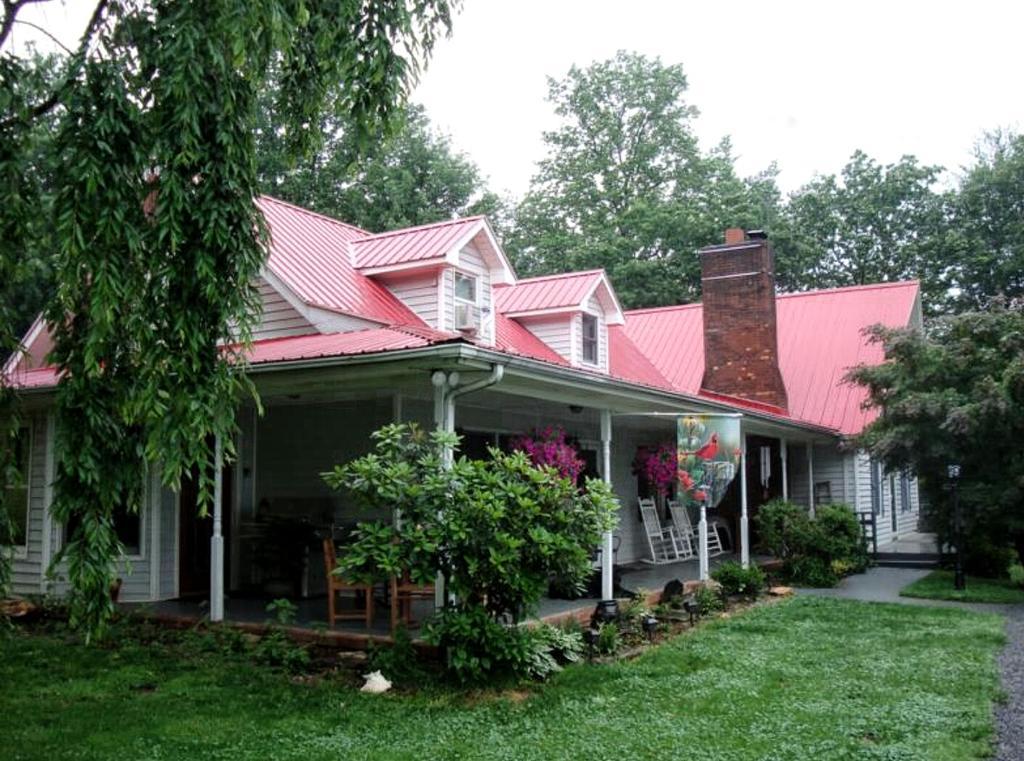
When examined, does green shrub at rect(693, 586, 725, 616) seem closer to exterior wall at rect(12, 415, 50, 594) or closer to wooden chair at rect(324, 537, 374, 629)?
wooden chair at rect(324, 537, 374, 629)

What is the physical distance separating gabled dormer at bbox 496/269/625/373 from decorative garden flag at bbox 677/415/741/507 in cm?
352

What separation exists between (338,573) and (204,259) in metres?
3.02

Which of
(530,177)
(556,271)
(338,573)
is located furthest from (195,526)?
(530,177)

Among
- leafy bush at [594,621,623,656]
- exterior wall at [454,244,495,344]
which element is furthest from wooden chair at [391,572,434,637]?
exterior wall at [454,244,495,344]

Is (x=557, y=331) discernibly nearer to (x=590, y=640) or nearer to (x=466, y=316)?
(x=466, y=316)

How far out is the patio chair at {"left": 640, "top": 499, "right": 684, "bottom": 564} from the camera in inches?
621

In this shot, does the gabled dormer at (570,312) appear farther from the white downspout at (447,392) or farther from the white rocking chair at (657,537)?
the white downspout at (447,392)

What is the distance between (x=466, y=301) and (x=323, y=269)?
2.07 metres

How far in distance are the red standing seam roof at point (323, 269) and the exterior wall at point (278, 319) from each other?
303mm

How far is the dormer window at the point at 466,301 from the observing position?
13.1 meters

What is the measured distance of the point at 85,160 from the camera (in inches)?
190

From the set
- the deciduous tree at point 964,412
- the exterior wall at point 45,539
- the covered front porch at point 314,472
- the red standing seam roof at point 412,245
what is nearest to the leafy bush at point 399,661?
the covered front porch at point 314,472

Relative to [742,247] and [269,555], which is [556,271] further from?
[269,555]

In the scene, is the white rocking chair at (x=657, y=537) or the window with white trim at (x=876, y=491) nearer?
the white rocking chair at (x=657, y=537)
